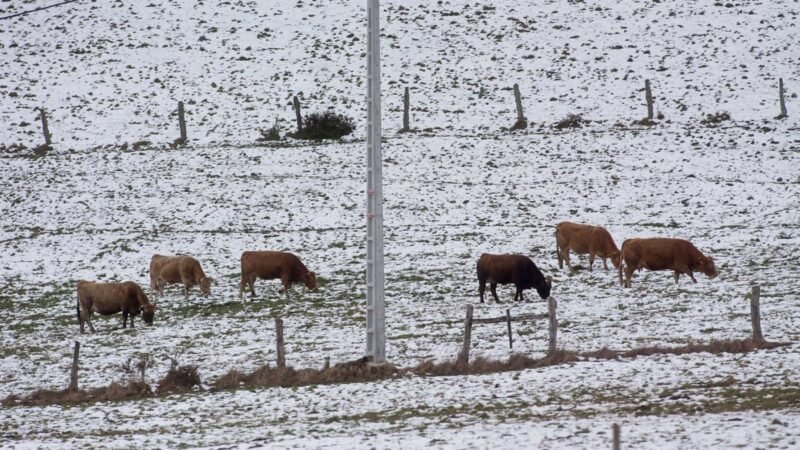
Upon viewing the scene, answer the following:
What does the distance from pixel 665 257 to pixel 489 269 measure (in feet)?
13.9

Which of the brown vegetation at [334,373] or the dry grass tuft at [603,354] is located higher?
the dry grass tuft at [603,354]

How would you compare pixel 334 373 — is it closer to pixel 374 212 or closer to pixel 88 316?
pixel 374 212

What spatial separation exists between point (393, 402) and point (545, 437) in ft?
10.9

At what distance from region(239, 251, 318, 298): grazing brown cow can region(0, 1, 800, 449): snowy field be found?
450 millimetres

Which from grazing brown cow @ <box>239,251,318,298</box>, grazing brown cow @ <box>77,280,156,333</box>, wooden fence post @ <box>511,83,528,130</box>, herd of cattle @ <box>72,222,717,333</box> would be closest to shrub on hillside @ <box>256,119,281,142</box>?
wooden fence post @ <box>511,83,528,130</box>

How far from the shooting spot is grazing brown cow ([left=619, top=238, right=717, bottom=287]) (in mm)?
23562

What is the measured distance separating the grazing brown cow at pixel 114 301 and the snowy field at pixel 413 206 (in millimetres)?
704

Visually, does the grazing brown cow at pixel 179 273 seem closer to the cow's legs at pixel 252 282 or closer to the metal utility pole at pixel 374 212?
the cow's legs at pixel 252 282

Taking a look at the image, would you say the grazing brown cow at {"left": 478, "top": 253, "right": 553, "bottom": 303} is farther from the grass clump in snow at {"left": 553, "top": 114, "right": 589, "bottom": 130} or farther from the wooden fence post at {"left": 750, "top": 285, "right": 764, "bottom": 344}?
the grass clump in snow at {"left": 553, "top": 114, "right": 589, "bottom": 130}

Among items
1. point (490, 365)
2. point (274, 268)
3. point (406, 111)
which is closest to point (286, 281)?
point (274, 268)

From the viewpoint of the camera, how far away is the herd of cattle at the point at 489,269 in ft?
75.2

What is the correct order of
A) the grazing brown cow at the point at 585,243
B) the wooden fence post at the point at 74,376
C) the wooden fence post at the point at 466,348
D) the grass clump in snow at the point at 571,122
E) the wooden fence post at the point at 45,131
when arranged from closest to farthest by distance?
the wooden fence post at the point at 74,376
the wooden fence post at the point at 466,348
the grazing brown cow at the point at 585,243
the grass clump in snow at the point at 571,122
the wooden fence post at the point at 45,131

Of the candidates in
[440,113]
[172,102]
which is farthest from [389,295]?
[172,102]

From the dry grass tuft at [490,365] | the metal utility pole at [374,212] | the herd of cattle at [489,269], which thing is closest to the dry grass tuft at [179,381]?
the metal utility pole at [374,212]
